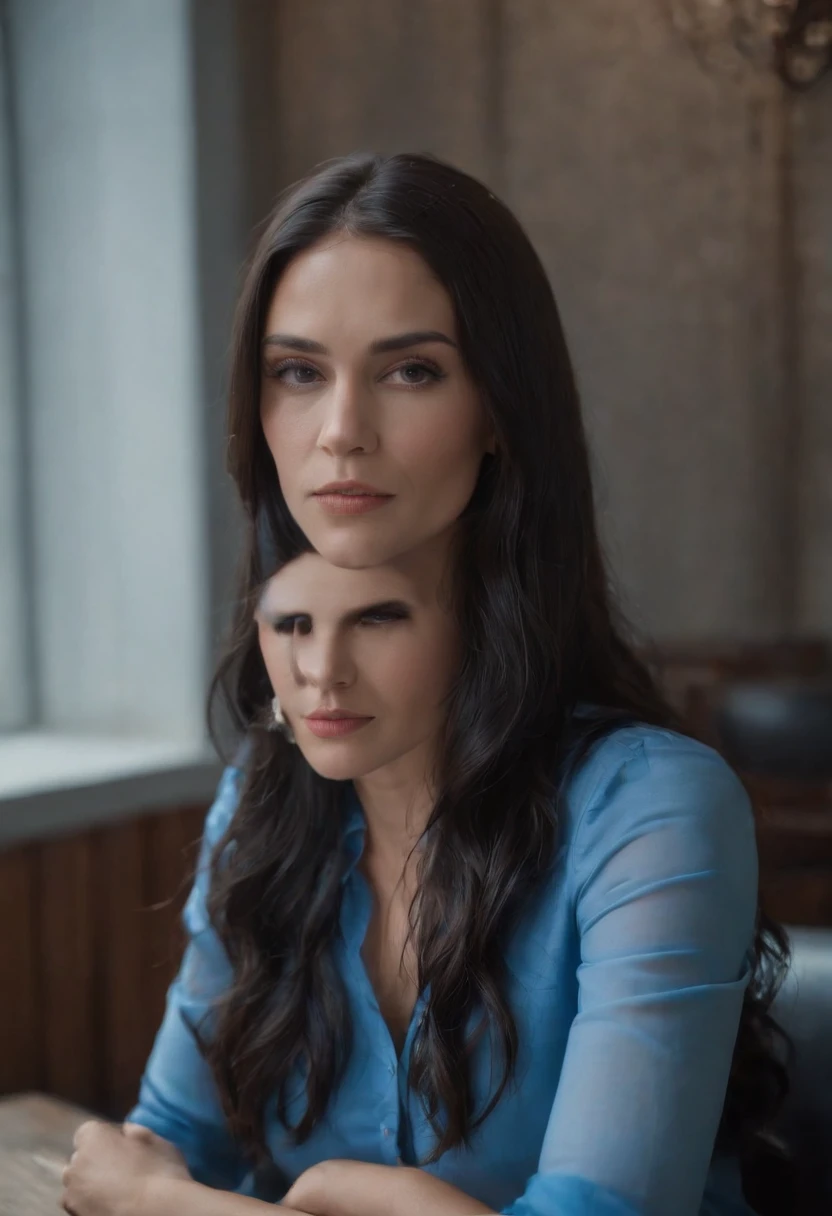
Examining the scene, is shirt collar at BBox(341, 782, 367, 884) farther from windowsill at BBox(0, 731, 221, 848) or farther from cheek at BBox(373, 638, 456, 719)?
windowsill at BBox(0, 731, 221, 848)

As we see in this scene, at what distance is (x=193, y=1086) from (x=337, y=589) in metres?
0.58

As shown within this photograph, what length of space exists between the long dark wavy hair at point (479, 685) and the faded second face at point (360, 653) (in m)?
0.03

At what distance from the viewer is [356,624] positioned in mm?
1215

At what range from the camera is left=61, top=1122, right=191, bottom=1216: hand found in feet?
3.97

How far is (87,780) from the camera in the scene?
2.24m

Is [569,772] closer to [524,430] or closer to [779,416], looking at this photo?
[524,430]

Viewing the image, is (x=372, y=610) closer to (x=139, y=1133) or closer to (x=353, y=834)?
(x=353, y=834)

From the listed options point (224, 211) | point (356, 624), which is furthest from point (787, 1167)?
point (224, 211)

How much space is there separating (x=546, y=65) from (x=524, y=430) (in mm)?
3164

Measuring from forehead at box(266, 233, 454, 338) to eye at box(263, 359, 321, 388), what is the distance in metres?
0.04

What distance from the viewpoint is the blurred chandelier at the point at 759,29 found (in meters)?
3.57

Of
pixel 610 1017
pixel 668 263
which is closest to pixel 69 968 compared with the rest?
pixel 610 1017

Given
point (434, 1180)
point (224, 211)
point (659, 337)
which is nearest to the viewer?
point (434, 1180)

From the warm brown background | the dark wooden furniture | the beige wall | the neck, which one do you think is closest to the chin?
the neck
